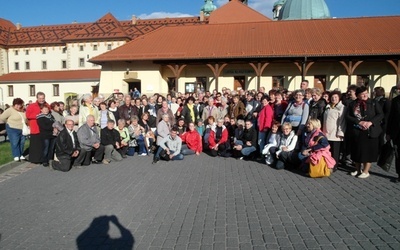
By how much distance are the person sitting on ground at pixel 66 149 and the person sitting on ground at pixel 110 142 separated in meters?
0.87

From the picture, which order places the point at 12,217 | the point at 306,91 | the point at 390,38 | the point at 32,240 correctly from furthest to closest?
the point at 390,38 → the point at 306,91 → the point at 12,217 → the point at 32,240

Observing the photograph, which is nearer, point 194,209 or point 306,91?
Result: point 194,209

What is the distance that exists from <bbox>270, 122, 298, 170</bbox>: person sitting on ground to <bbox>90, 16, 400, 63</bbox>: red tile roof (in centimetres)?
1352

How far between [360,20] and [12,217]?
2755cm

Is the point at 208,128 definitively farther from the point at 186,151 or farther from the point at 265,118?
the point at 265,118

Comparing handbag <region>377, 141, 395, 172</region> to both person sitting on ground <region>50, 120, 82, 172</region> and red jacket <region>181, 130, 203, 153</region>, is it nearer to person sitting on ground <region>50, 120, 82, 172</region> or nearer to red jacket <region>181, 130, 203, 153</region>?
red jacket <region>181, 130, 203, 153</region>

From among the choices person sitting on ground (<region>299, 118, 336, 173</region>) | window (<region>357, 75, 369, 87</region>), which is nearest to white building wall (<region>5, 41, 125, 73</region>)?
window (<region>357, 75, 369, 87</region>)

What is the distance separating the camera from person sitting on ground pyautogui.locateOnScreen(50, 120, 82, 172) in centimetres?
720

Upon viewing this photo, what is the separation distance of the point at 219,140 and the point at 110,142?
11.2 ft

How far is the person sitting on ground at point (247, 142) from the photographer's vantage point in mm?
8258

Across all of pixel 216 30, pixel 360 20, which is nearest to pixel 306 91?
pixel 216 30

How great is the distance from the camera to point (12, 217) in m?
4.40

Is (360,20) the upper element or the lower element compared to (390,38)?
upper

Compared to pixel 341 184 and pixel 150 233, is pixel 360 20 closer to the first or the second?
pixel 341 184
